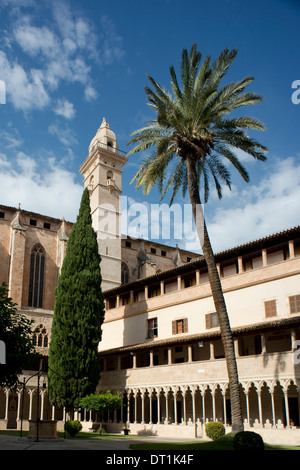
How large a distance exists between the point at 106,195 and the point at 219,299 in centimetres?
3399

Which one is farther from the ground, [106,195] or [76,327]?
[106,195]

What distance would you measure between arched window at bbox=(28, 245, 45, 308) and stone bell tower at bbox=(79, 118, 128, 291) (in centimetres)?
655

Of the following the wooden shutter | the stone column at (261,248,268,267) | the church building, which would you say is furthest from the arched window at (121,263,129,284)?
the wooden shutter

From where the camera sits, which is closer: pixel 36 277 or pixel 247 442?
pixel 247 442

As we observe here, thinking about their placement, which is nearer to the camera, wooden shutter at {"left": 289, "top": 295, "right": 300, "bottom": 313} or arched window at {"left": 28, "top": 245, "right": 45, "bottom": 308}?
wooden shutter at {"left": 289, "top": 295, "right": 300, "bottom": 313}

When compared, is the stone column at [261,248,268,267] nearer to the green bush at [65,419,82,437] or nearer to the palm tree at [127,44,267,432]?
the palm tree at [127,44,267,432]

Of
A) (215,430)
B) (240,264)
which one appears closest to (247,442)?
(215,430)

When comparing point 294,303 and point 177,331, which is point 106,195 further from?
point 294,303

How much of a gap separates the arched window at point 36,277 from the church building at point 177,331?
11 centimetres

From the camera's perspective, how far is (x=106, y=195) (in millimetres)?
54312

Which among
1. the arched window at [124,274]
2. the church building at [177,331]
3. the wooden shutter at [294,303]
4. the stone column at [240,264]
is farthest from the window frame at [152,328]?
the arched window at [124,274]

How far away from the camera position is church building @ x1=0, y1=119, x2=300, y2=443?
88.5 ft

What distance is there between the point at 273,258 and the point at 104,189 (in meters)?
27.7

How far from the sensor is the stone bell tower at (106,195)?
51469mm
